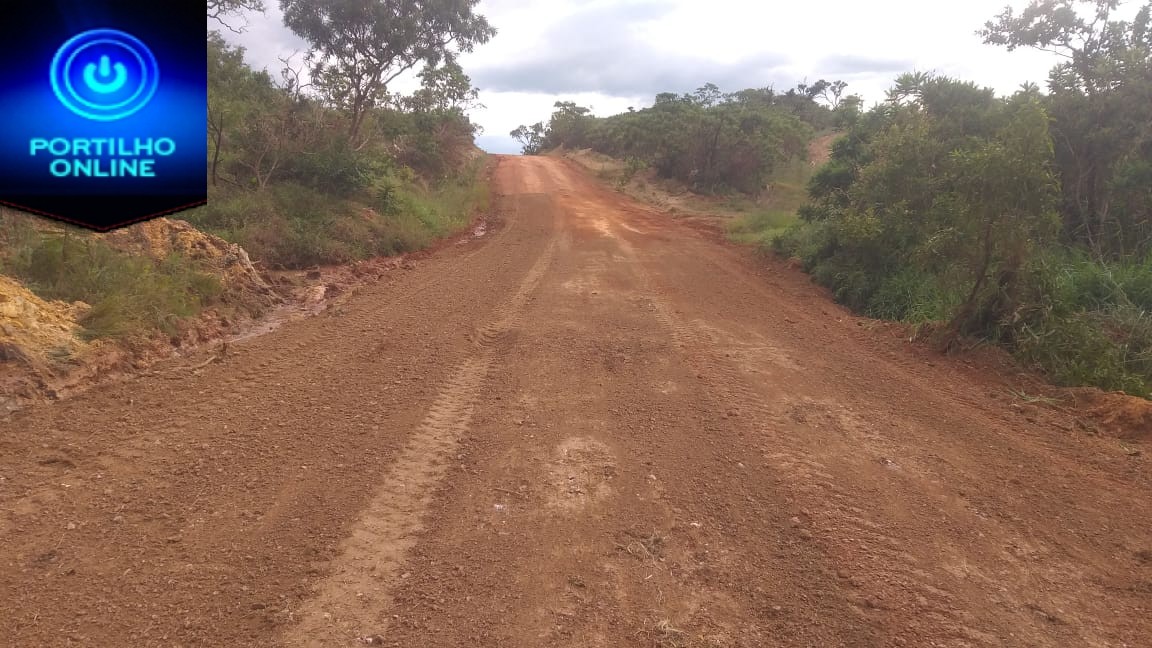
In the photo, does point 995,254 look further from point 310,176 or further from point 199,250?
point 310,176

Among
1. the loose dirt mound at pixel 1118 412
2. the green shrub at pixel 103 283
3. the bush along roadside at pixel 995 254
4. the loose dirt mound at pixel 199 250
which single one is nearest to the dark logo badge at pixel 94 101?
the green shrub at pixel 103 283

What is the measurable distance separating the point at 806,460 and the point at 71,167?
5.74 m

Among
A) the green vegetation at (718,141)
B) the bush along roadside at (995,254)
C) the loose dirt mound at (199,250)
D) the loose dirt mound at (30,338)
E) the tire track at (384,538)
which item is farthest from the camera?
the green vegetation at (718,141)

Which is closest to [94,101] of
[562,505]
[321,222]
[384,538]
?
[384,538]

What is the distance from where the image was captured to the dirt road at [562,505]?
2.84 metres

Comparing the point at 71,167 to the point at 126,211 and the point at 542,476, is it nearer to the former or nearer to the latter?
the point at 126,211

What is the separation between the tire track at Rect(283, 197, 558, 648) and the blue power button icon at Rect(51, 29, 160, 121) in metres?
3.19

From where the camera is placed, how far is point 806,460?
4367mm

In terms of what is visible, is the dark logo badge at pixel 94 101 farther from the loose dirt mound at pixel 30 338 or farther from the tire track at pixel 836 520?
the tire track at pixel 836 520

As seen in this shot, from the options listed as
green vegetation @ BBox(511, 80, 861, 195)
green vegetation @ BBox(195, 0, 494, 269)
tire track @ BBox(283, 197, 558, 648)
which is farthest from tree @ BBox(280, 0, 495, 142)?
tire track @ BBox(283, 197, 558, 648)

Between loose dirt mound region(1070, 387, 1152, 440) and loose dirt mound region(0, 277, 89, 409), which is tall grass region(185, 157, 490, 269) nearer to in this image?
Answer: loose dirt mound region(0, 277, 89, 409)

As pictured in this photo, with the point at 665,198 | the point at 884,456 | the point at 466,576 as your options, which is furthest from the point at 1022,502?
the point at 665,198

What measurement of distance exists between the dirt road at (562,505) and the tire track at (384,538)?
0.6 inches

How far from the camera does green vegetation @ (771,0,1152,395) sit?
21.2 feet
